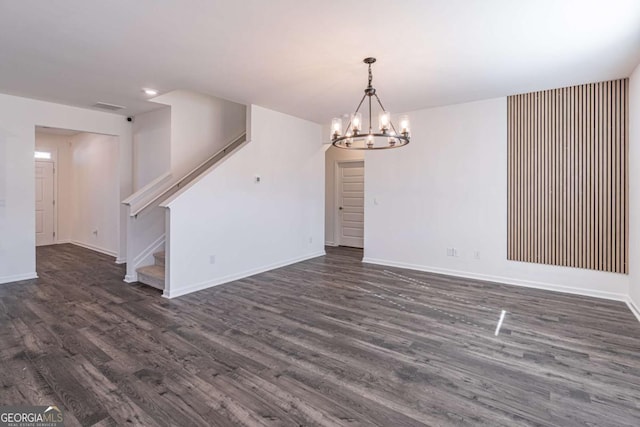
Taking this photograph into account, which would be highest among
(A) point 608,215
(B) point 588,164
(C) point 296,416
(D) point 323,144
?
(D) point 323,144

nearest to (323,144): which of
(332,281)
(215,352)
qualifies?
(332,281)

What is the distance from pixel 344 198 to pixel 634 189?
5.50 m

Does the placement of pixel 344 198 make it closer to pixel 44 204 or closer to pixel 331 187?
pixel 331 187

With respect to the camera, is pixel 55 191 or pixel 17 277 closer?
pixel 17 277

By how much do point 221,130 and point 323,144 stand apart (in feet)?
6.70

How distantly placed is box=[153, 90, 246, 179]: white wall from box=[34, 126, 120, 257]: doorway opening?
7.22ft

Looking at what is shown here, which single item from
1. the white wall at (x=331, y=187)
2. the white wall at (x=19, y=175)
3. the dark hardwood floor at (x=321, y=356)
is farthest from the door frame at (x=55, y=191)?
the white wall at (x=331, y=187)

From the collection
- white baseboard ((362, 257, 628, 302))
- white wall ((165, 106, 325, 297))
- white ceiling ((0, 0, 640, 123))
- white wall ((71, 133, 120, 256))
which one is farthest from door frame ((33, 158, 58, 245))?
white baseboard ((362, 257, 628, 302))

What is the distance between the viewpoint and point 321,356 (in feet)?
8.91

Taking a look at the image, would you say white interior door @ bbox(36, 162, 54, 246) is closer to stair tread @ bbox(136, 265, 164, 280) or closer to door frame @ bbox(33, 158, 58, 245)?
door frame @ bbox(33, 158, 58, 245)

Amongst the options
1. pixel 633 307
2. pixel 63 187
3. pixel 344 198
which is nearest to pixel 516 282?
A: pixel 633 307

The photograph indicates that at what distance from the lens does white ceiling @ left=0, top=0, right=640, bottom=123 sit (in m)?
2.52

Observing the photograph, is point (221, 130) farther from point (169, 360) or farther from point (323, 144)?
point (169, 360)

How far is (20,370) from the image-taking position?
245 cm
